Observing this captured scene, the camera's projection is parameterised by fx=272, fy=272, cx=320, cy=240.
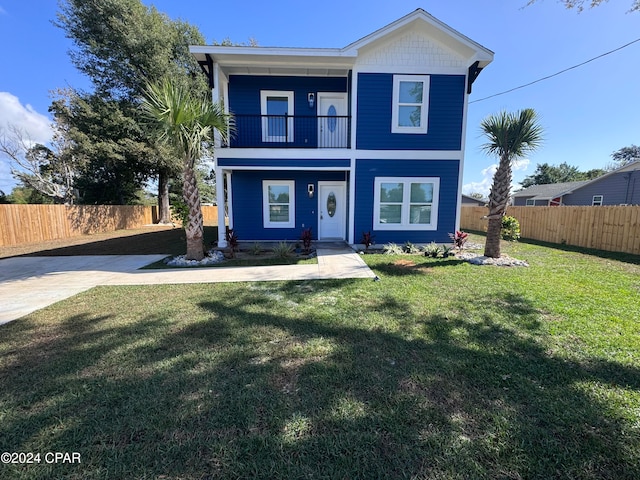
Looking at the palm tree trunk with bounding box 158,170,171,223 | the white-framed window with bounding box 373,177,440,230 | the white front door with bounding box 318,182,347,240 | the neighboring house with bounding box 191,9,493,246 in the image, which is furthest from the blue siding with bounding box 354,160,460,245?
the palm tree trunk with bounding box 158,170,171,223

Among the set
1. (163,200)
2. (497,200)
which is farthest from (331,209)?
(163,200)

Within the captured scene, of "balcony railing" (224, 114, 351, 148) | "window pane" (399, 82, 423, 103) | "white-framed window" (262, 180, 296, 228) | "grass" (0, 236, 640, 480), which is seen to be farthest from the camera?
"white-framed window" (262, 180, 296, 228)

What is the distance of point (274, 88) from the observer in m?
10.1

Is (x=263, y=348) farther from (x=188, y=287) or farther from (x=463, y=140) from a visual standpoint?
(x=463, y=140)

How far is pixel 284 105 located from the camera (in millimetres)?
10328

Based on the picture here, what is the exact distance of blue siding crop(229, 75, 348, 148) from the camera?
392 inches

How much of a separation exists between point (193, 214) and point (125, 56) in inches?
673

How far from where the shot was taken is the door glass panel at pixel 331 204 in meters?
10.9

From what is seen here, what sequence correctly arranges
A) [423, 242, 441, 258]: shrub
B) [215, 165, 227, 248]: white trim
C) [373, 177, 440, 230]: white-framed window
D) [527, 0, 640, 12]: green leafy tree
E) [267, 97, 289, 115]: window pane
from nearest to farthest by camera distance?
[527, 0, 640, 12]: green leafy tree
[423, 242, 441, 258]: shrub
[215, 165, 227, 248]: white trim
[373, 177, 440, 230]: white-framed window
[267, 97, 289, 115]: window pane

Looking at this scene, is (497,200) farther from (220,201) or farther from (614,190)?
(614,190)

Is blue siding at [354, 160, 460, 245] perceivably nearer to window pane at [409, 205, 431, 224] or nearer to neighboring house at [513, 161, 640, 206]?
window pane at [409, 205, 431, 224]

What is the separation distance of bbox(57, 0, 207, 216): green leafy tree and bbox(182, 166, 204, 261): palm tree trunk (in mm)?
11437

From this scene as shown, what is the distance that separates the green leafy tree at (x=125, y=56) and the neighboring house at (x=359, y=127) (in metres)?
9.80

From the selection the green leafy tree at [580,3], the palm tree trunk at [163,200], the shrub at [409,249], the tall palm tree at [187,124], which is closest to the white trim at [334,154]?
the tall palm tree at [187,124]
